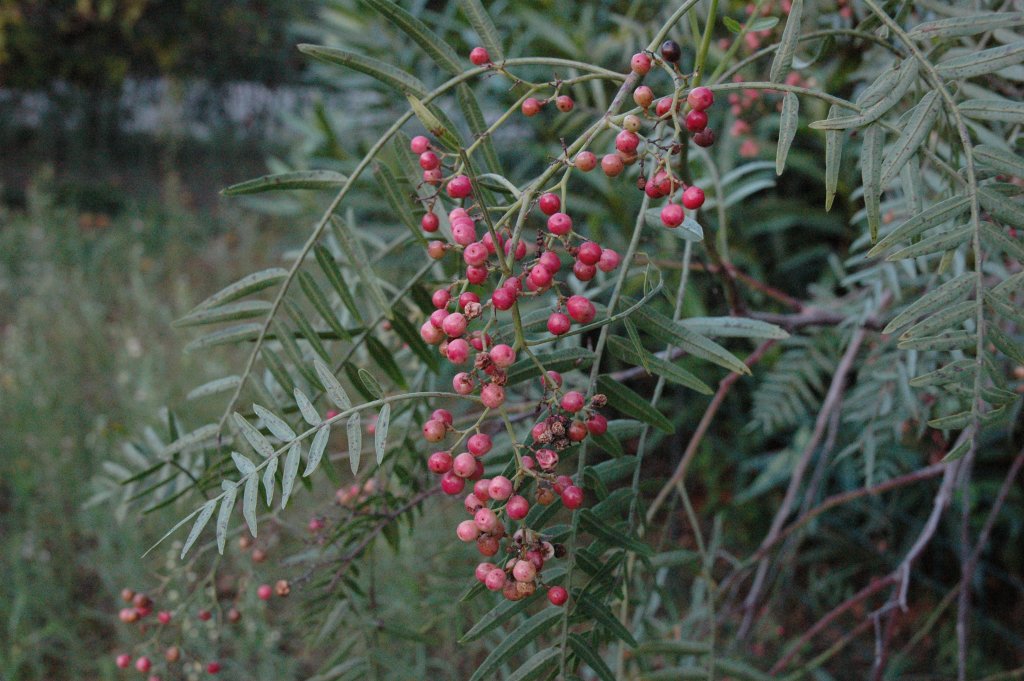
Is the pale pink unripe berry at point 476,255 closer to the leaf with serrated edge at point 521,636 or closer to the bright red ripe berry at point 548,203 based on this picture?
the bright red ripe berry at point 548,203

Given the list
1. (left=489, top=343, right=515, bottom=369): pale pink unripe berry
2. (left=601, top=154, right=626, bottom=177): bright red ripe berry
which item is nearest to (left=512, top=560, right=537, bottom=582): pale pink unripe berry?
(left=489, top=343, right=515, bottom=369): pale pink unripe berry

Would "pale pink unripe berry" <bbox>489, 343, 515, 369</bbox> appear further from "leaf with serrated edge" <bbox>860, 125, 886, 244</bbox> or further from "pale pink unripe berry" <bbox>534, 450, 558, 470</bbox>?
"leaf with serrated edge" <bbox>860, 125, 886, 244</bbox>

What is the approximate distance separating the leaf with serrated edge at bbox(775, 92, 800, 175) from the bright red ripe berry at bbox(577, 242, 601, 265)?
0.10 metres

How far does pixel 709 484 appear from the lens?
1743 millimetres

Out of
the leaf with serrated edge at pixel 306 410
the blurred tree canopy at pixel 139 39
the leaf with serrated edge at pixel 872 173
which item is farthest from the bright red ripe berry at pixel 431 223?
the blurred tree canopy at pixel 139 39

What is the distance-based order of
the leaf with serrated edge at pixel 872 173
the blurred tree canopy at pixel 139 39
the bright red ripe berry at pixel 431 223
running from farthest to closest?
the blurred tree canopy at pixel 139 39
the bright red ripe berry at pixel 431 223
the leaf with serrated edge at pixel 872 173

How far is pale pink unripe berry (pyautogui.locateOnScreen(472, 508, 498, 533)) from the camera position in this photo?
0.40 meters

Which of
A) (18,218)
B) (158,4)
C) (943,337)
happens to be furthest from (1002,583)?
(158,4)

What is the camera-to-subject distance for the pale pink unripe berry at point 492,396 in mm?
402

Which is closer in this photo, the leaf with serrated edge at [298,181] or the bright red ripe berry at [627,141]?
the bright red ripe berry at [627,141]

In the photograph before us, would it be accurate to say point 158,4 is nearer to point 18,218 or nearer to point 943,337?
point 18,218

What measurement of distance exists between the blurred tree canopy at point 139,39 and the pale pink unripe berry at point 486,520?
402 centimetres

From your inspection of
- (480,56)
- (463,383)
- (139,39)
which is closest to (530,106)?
(480,56)

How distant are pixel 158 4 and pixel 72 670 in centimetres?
370
